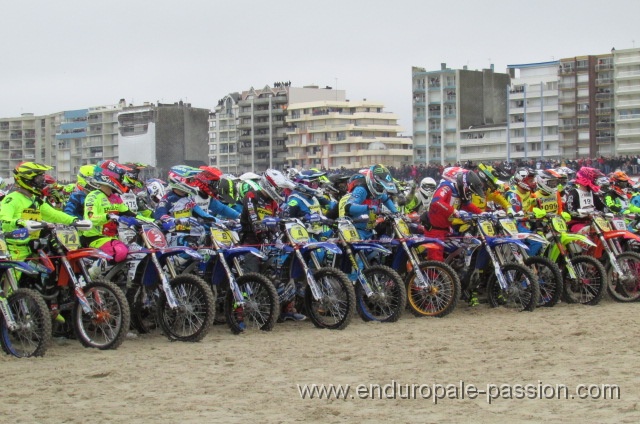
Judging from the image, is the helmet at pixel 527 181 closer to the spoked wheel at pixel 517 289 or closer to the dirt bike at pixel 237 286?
the spoked wheel at pixel 517 289

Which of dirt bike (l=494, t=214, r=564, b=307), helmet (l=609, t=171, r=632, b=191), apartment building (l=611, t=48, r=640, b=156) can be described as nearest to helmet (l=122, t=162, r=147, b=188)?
dirt bike (l=494, t=214, r=564, b=307)

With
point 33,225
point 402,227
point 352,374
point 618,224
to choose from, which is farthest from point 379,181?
point 352,374

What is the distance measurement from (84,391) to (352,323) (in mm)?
4580

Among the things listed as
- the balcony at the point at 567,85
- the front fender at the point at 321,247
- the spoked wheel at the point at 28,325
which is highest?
the balcony at the point at 567,85

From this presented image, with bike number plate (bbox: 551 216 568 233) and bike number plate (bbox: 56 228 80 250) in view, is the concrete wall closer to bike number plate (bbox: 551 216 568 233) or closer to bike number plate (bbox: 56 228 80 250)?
bike number plate (bbox: 551 216 568 233)

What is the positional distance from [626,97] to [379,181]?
89811mm

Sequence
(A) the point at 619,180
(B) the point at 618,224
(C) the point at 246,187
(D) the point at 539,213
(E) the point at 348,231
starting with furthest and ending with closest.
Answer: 1. (A) the point at 619,180
2. (B) the point at 618,224
3. (D) the point at 539,213
4. (C) the point at 246,187
5. (E) the point at 348,231

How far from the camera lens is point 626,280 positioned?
47.1 ft

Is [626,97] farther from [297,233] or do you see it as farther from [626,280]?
[297,233]

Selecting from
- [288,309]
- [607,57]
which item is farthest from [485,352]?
[607,57]

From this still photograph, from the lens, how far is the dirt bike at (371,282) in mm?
12461

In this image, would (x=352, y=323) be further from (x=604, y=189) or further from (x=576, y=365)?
(x=604, y=189)

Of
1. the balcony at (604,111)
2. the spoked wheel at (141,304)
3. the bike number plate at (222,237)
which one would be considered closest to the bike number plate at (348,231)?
the bike number plate at (222,237)

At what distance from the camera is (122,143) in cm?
12938
